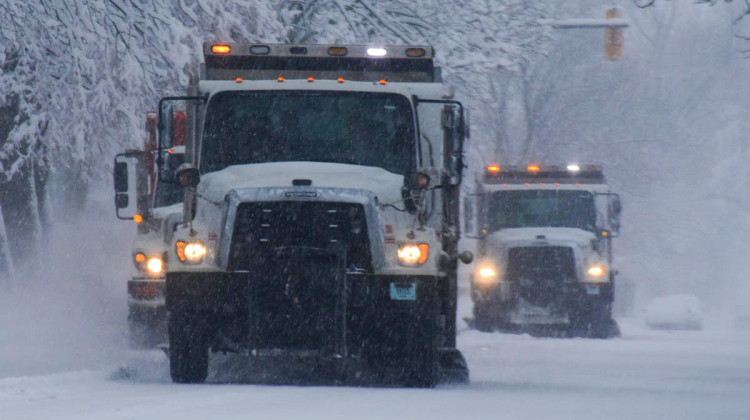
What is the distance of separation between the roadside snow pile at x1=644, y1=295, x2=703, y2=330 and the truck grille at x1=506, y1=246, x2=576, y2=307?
52.4ft

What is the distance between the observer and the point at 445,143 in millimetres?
13430

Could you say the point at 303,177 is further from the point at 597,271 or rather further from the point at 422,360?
the point at 597,271

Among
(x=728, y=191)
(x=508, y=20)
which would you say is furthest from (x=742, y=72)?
(x=508, y=20)

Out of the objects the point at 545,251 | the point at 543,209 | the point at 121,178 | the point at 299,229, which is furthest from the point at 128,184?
the point at 543,209

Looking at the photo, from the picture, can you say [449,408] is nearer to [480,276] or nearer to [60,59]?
[60,59]

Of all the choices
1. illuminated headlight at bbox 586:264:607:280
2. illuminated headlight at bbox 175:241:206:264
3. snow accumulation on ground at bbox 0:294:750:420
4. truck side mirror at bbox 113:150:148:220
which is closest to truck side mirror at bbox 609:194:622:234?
A: illuminated headlight at bbox 586:264:607:280

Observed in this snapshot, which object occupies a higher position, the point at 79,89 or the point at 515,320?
the point at 79,89

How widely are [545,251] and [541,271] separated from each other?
1.13 ft

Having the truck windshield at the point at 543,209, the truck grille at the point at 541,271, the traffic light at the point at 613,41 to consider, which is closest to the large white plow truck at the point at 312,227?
the traffic light at the point at 613,41

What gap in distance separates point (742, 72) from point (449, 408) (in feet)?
173

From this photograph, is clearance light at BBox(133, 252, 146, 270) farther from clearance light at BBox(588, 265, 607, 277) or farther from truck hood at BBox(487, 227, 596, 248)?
clearance light at BBox(588, 265, 607, 277)

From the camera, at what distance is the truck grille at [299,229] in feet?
38.3

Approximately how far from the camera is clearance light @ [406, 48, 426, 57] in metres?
14.2

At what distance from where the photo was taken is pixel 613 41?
23.6 meters
